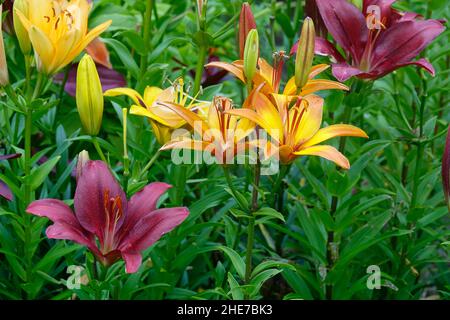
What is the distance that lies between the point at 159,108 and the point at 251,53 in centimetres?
16

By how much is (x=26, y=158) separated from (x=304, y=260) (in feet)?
2.26

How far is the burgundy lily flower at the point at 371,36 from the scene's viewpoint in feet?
3.74

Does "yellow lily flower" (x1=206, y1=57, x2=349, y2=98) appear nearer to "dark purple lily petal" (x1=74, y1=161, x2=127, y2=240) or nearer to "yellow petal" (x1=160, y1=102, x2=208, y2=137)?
"yellow petal" (x1=160, y1=102, x2=208, y2=137)

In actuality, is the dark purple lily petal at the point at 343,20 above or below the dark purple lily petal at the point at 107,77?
above

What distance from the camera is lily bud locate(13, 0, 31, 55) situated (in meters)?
1.12

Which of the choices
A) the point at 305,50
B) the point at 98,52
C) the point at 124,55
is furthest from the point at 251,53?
the point at 98,52

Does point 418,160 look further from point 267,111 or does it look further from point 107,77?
point 107,77

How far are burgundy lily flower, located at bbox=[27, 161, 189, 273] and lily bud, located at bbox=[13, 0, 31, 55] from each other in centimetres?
25

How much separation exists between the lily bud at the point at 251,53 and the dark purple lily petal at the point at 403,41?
235 millimetres

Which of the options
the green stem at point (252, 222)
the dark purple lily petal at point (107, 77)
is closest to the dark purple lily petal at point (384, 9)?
the green stem at point (252, 222)

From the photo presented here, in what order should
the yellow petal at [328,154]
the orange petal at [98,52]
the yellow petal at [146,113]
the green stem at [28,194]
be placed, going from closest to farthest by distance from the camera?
the yellow petal at [328,154] → the yellow petal at [146,113] → the green stem at [28,194] → the orange petal at [98,52]

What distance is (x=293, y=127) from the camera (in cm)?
103

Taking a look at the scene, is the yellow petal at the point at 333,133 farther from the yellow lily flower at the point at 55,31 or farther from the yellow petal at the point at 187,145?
the yellow lily flower at the point at 55,31

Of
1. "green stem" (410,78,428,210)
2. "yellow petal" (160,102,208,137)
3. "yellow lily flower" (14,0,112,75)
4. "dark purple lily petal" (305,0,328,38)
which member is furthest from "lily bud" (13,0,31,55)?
"green stem" (410,78,428,210)
